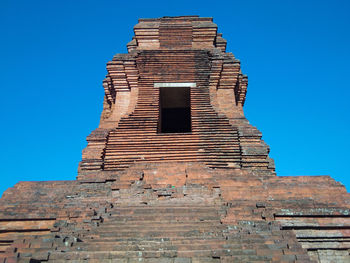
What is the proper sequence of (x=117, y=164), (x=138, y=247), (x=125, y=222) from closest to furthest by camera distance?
(x=138, y=247), (x=125, y=222), (x=117, y=164)

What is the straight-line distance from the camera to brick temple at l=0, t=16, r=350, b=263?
4672mm

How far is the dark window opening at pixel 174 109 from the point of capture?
33.7ft

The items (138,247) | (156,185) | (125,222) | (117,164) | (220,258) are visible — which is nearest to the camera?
(220,258)

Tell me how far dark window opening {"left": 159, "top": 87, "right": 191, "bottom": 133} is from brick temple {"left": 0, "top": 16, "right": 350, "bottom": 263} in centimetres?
13

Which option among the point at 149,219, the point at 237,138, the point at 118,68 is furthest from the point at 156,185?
the point at 118,68

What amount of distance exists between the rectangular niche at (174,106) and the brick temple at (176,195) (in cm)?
8

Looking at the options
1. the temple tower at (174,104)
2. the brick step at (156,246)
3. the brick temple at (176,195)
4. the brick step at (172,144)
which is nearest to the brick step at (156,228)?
the brick temple at (176,195)

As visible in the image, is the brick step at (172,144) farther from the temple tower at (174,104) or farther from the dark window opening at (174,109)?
the dark window opening at (174,109)

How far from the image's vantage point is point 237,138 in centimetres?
803

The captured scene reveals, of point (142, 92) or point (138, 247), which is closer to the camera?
point (138, 247)

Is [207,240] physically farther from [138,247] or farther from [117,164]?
[117,164]

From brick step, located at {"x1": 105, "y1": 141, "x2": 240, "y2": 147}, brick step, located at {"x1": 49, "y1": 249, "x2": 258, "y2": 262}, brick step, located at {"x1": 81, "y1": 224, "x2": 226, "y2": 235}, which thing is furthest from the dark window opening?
brick step, located at {"x1": 49, "y1": 249, "x2": 258, "y2": 262}

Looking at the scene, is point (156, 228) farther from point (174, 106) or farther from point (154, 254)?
point (174, 106)

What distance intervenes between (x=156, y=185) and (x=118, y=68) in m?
4.72
